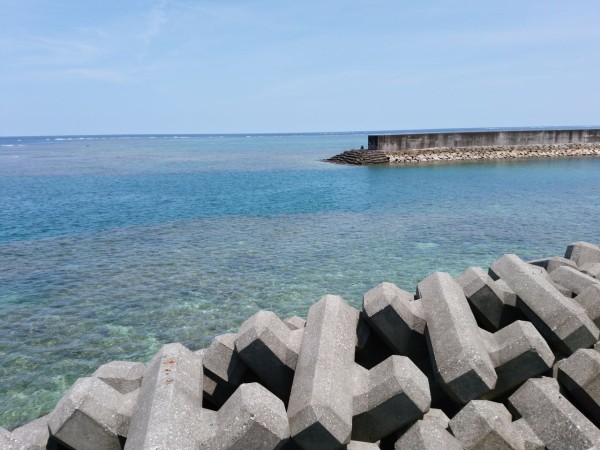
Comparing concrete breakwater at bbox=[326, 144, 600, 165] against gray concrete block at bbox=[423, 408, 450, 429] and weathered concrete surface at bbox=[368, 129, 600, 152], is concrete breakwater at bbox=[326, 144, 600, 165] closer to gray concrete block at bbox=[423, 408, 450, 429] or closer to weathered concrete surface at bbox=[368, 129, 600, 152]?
weathered concrete surface at bbox=[368, 129, 600, 152]

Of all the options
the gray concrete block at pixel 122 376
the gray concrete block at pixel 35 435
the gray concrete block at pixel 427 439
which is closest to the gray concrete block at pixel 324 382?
the gray concrete block at pixel 427 439

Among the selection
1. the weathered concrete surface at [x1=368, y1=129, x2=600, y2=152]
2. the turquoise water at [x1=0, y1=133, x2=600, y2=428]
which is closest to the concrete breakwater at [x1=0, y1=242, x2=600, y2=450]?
the turquoise water at [x1=0, y1=133, x2=600, y2=428]

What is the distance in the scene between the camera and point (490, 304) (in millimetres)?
5500

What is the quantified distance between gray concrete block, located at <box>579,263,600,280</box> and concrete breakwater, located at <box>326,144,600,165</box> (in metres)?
47.3

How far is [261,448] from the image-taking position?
3.51 meters

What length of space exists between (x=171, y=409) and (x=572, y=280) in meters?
5.17

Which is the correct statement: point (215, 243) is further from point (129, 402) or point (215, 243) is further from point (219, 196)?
point (219, 196)

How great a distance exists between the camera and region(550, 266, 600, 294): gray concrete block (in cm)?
589

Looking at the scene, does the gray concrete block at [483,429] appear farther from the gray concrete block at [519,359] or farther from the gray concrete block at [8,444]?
the gray concrete block at [8,444]

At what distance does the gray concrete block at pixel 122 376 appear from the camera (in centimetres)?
459

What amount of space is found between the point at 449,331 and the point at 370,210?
20.2m

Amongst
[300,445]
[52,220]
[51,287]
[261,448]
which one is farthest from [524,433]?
[52,220]

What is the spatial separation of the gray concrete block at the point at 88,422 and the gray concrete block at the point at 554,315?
4.14 metres

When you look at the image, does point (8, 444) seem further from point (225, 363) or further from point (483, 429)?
point (483, 429)
